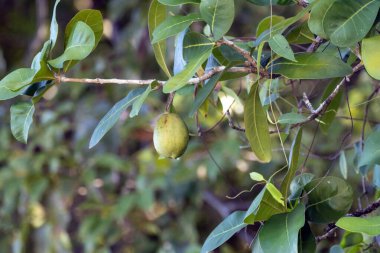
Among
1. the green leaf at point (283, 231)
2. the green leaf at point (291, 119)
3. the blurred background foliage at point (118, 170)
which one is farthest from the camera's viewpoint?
the blurred background foliage at point (118, 170)

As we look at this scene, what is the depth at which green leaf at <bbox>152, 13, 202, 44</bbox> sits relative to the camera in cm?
73

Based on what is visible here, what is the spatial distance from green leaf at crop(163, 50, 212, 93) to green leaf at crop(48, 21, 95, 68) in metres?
0.10

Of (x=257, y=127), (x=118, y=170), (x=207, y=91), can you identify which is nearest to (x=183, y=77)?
(x=207, y=91)

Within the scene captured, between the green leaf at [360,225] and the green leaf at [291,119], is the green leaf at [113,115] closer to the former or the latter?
the green leaf at [291,119]

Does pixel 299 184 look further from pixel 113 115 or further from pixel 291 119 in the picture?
pixel 113 115

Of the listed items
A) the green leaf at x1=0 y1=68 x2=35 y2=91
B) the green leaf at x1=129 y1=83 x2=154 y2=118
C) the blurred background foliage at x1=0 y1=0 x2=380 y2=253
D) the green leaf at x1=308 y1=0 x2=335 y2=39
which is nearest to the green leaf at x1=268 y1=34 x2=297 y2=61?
the green leaf at x1=308 y1=0 x2=335 y2=39

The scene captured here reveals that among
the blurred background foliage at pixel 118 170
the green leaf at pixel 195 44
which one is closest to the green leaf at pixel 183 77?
the green leaf at pixel 195 44

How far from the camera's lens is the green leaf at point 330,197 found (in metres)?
0.75

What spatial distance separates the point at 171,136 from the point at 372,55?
0.81ft

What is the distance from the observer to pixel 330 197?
750 millimetres

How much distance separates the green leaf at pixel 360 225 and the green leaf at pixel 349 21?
168 millimetres

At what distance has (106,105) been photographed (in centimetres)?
237

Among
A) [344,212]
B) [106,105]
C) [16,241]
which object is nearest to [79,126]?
[106,105]

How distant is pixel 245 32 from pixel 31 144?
0.86 m
